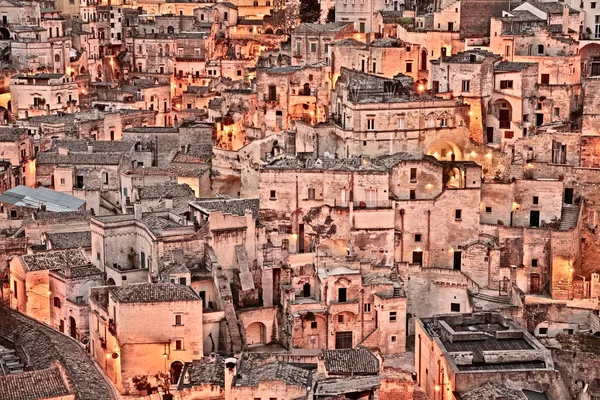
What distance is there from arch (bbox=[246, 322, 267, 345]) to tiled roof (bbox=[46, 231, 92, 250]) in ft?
27.3

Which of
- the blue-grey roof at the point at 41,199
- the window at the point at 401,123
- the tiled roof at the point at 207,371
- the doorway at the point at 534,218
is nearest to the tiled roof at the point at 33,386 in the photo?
the tiled roof at the point at 207,371

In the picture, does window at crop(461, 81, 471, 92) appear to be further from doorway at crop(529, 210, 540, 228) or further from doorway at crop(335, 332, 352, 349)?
doorway at crop(335, 332, 352, 349)

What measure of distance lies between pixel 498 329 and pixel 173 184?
66.7 ft

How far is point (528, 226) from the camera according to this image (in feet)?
174

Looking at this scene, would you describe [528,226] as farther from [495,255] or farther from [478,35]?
[478,35]

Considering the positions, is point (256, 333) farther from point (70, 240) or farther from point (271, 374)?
point (70, 240)

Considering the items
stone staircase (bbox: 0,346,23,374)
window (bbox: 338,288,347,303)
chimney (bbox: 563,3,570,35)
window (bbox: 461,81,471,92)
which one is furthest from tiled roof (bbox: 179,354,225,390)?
chimney (bbox: 563,3,570,35)

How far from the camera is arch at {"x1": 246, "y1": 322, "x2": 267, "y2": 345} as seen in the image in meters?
47.4

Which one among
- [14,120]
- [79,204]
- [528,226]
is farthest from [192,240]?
[14,120]

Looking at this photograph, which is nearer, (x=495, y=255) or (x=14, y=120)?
(x=495, y=255)

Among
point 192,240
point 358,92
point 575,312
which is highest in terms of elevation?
point 358,92

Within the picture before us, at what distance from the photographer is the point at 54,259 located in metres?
48.5

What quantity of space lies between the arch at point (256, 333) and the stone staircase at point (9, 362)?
958 centimetres

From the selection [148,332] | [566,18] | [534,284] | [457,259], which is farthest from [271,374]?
[566,18]
